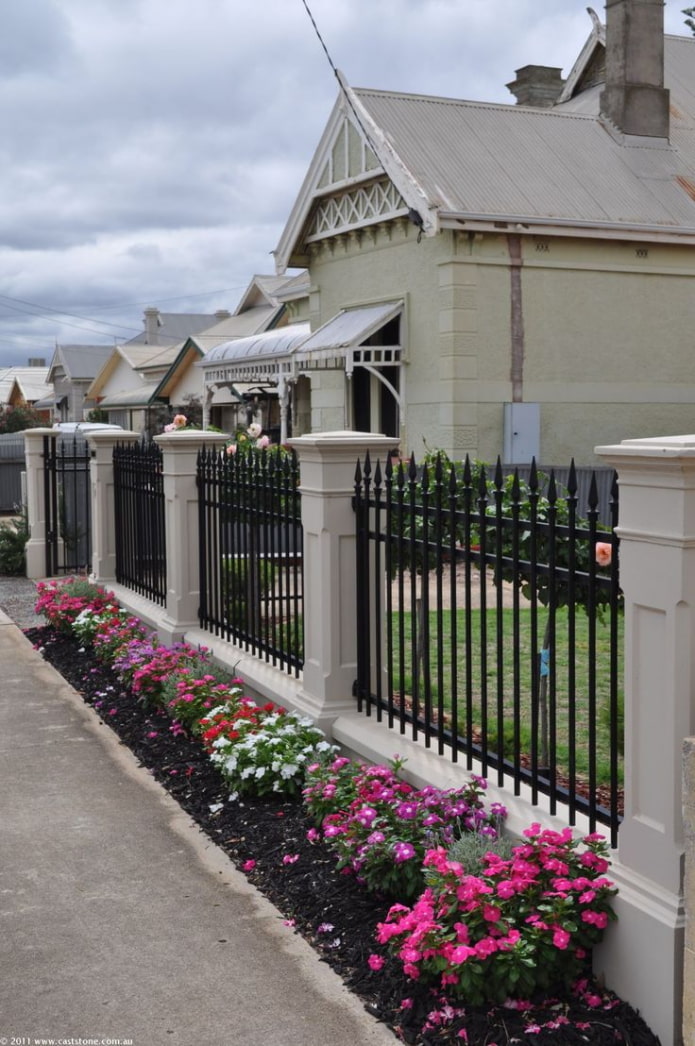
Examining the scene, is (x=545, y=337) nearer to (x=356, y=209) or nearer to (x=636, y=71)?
(x=356, y=209)

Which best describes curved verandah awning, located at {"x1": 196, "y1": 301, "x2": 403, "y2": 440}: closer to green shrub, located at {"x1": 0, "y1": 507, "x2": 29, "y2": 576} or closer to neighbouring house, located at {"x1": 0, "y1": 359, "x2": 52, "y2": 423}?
green shrub, located at {"x1": 0, "y1": 507, "x2": 29, "y2": 576}

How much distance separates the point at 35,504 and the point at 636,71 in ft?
41.5

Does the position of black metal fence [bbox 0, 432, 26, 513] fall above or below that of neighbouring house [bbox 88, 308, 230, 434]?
below

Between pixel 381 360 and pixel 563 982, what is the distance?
1568cm

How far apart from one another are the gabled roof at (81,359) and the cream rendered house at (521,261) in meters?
39.4

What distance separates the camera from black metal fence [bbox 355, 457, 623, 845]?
4.20 m

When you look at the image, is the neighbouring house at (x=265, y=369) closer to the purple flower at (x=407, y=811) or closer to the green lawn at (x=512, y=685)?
the green lawn at (x=512, y=685)

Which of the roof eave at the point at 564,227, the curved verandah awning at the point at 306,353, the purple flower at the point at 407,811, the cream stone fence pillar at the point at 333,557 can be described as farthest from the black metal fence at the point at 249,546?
the curved verandah awning at the point at 306,353

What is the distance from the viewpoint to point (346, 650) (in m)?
6.34


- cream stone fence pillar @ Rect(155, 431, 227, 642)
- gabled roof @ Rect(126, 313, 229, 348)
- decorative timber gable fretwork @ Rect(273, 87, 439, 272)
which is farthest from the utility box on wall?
gabled roof @ Rect(126, 313, 229, 348)

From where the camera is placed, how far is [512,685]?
8453 mm

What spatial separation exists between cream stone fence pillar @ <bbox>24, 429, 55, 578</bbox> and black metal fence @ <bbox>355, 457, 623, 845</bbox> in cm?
784

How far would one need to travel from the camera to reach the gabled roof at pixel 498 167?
17.3m

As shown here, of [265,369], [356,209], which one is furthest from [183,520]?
[265,369]
